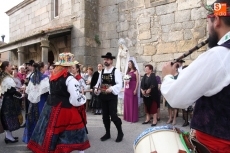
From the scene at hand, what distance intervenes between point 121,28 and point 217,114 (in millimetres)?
8533

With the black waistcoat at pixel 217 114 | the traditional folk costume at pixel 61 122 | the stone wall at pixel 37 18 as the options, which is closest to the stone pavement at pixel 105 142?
the traditional folk costume at pixel 61 122

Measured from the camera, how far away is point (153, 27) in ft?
27.1

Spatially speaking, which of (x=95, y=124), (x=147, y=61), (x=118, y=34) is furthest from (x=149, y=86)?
(x=118, y=34)

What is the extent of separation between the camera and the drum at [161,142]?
129 centimetres

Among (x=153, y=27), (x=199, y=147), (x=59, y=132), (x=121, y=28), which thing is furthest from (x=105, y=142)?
(x=121, y=28)

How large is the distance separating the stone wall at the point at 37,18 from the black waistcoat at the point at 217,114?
33.0 ft

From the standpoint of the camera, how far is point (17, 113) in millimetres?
4664

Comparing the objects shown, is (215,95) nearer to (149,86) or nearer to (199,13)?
(149,86)

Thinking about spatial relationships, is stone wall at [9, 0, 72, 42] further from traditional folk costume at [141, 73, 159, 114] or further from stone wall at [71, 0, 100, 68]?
traditional folk costume at [141, 73, 159, 114]

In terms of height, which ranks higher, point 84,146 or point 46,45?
point 46,45

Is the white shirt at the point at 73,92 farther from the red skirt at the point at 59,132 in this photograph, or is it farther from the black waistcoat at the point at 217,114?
the black waistcoat at the point at 217,114

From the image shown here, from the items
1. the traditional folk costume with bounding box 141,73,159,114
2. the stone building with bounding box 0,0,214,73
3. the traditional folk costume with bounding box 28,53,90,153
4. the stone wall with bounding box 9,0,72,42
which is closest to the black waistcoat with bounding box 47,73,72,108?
the traditional folk costume with bounding box 28,53,90,153

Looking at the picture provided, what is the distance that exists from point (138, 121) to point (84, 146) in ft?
11.0

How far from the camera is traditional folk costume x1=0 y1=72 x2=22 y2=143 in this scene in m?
4.41
